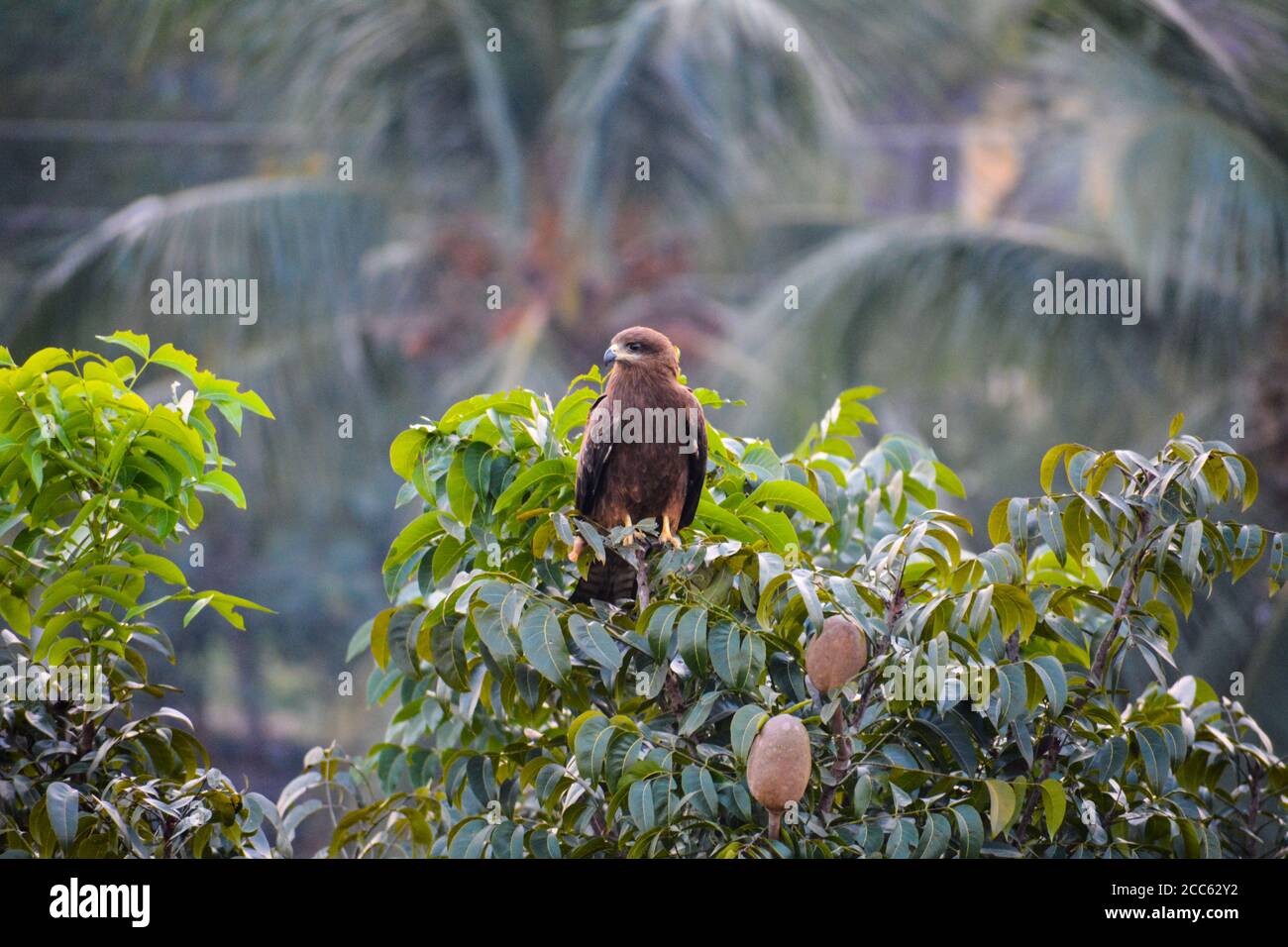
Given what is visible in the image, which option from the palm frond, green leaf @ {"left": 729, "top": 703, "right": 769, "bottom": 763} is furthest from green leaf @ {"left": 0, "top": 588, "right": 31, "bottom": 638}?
the palm frond

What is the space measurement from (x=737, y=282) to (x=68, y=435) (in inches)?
301

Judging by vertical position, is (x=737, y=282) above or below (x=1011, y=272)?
above

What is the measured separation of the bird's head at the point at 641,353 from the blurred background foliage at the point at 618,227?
14.6 feet

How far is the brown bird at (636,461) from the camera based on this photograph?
254 centimetres

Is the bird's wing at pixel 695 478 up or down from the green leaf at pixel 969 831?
up

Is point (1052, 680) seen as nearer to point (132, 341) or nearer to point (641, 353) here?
point (641, 353)

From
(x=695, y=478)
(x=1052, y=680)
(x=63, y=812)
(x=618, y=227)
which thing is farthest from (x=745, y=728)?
(x=618, y=227)

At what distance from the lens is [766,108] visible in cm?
796

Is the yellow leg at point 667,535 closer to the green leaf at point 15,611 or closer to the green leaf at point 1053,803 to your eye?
the green leaf at point 1053,803

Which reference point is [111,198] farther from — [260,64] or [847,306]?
[847,306]

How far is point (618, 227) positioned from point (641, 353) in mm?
6028

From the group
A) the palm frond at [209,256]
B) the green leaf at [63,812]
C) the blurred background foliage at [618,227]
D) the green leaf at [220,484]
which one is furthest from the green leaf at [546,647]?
the palm frond at [209,256]

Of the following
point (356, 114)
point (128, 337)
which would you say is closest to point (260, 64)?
point (356, 114)

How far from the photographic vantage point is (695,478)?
263 centimetres
